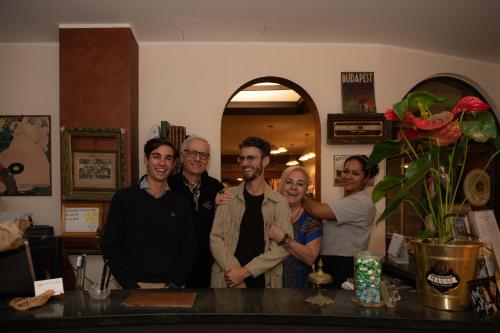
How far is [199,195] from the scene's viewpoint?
2.72 metres

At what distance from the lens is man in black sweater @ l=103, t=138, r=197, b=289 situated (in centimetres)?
218

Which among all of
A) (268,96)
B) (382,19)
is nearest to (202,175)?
(382,19)

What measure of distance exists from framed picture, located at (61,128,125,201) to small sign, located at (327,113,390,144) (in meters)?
1.83

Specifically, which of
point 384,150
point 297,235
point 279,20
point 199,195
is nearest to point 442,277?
point 384,150

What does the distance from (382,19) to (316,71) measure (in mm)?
777

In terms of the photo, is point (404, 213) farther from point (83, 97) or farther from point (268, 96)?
point (83, 97)

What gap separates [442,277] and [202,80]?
2695 mm

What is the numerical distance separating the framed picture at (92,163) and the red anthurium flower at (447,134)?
242 centimetres

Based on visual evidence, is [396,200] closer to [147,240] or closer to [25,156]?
[147,240]

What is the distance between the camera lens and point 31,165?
11.8ft

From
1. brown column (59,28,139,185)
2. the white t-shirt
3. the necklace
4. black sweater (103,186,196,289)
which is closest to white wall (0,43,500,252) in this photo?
brown column (59,28,139,185)

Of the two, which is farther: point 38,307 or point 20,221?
point 20,221

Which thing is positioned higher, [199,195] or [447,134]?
[447,134]

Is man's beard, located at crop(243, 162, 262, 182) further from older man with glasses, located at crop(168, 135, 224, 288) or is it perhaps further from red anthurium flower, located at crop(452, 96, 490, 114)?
red anthurium flower, located at crop(452, 96, 490, 114)
